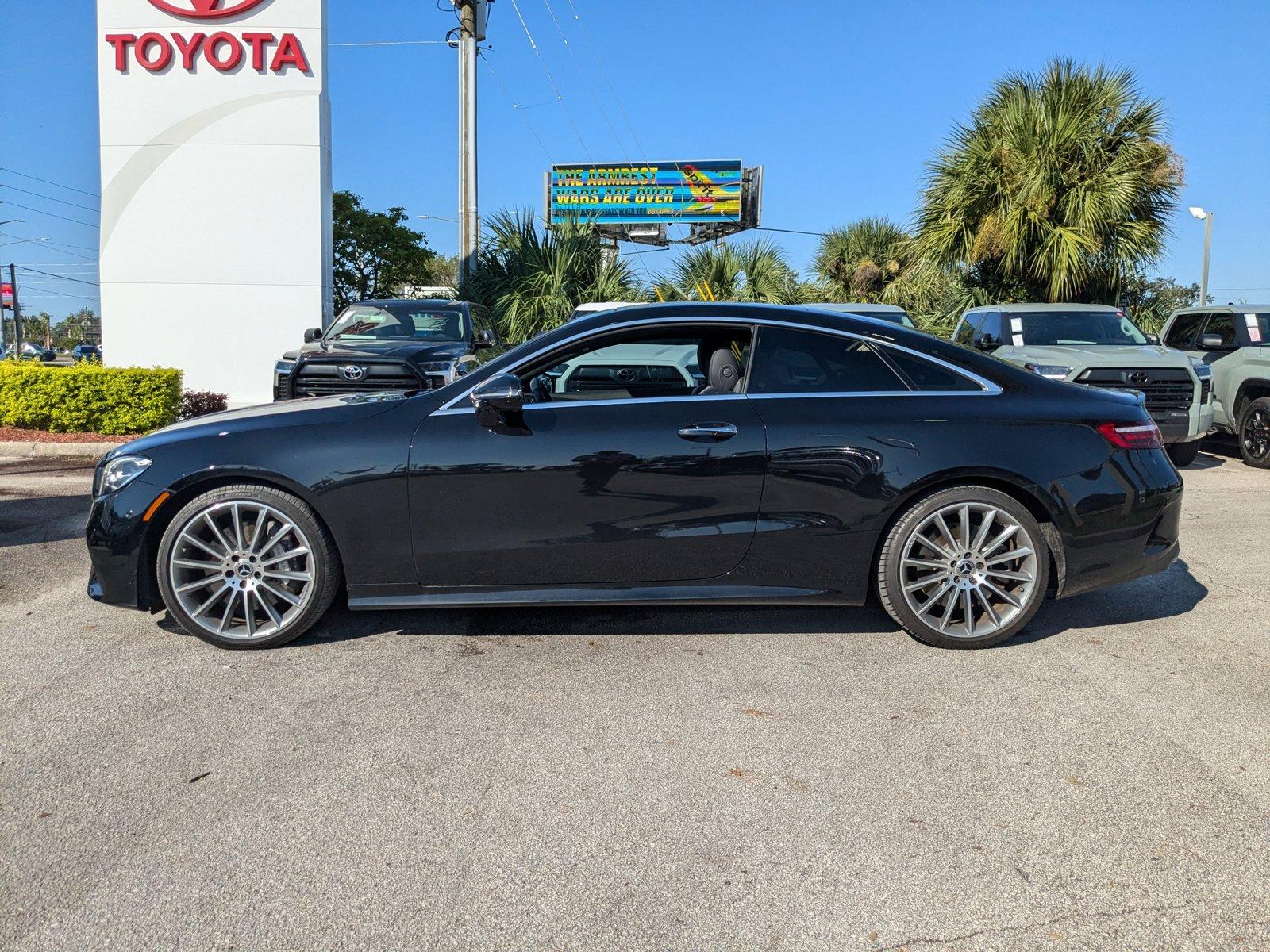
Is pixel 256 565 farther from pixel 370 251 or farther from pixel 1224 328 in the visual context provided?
pixel 370 251

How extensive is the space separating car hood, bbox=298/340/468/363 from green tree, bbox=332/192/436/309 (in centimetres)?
2532

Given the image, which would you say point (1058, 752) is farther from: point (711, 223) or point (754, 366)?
point (711, 223)

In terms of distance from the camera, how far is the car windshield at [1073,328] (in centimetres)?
1127

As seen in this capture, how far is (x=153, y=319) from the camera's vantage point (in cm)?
1545

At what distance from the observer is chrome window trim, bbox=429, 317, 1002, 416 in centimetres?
453

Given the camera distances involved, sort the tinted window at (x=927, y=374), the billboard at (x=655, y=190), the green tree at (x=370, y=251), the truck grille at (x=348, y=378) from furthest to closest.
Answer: the billboard at (x=655, y=190) → the green tree at (x=370, y=251) → the truck grille at (x=348, y=378) → the tinted window at (x=927, y=374)

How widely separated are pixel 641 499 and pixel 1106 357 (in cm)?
763

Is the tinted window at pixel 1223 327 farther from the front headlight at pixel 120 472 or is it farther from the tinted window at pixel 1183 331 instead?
the front headlight at pixel 120 472

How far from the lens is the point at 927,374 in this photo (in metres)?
4.66

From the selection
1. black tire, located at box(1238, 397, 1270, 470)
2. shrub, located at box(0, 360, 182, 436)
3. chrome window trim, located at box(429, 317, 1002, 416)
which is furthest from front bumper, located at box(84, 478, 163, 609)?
black tire, located at box(1238, 397, 1270, 470)

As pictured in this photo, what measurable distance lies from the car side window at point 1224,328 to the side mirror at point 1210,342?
2.5 inches

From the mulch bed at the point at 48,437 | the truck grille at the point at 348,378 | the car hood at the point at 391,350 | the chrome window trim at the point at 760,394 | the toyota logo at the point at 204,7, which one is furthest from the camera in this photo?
the toyota logo at the point at 204,7

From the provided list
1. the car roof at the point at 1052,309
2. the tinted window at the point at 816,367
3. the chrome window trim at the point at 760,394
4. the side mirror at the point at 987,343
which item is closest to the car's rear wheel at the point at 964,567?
the chrome window trim at the point at 760,394

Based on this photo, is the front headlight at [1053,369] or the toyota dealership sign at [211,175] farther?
the toyota dealership sign at [211,175]
